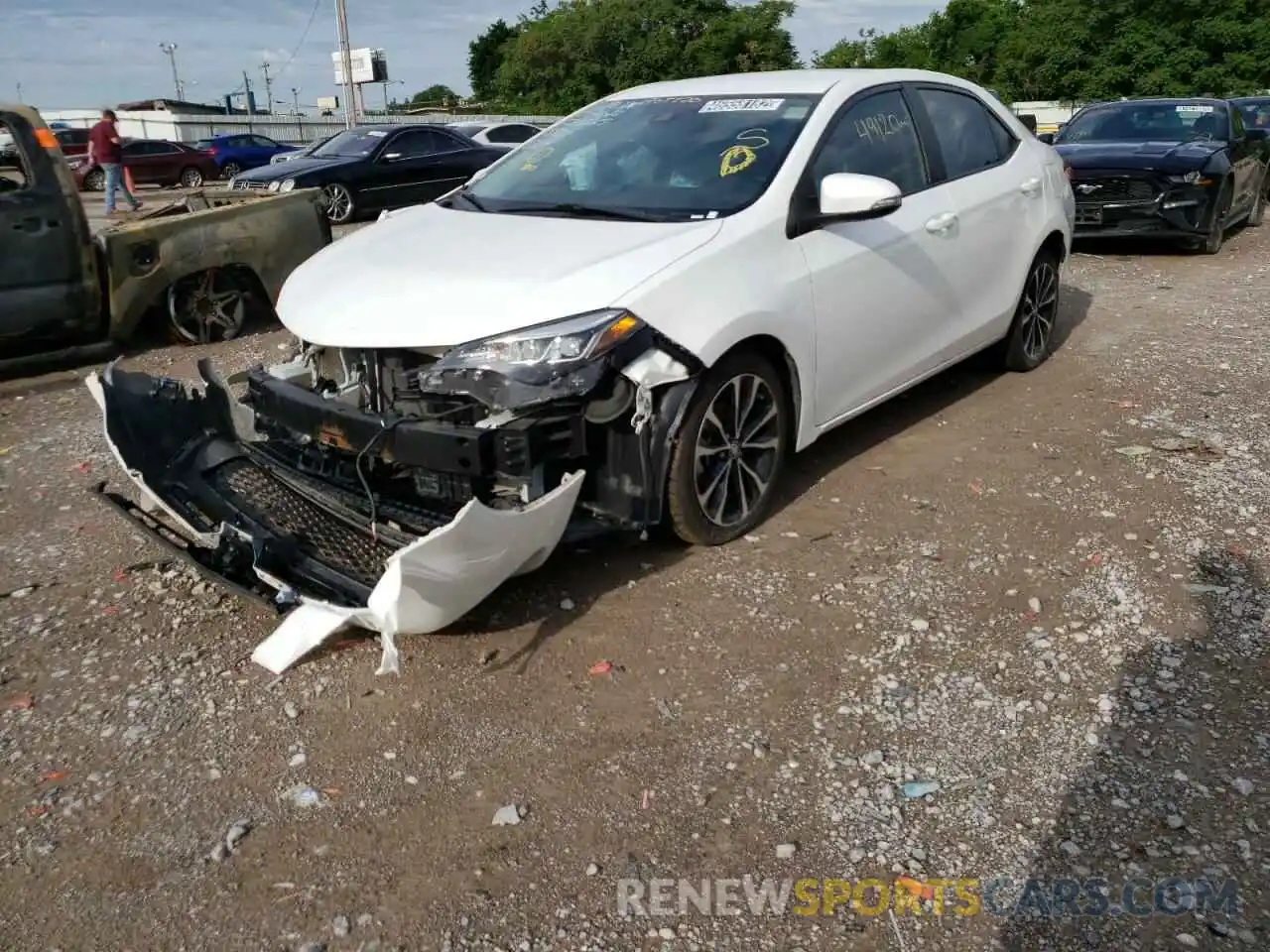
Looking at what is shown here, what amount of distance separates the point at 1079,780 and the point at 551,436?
6.10 feet

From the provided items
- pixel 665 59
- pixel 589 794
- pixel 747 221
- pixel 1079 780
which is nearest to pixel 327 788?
pixel 589 794

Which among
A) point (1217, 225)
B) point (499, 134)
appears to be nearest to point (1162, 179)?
point (1217, 225)

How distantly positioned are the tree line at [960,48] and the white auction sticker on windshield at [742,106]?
51.3 metres

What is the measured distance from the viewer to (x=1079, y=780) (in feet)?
9.59

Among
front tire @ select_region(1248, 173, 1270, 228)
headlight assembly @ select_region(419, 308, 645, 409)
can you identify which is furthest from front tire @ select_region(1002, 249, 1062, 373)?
front tire @ select_region(1248, 173, 1270, 228)

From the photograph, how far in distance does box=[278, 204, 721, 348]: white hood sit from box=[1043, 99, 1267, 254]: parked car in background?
809 cm

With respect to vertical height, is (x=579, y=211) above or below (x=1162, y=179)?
above

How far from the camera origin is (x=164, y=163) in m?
25.8

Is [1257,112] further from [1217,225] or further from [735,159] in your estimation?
[735,159]

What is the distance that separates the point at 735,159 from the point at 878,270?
2.64 ft

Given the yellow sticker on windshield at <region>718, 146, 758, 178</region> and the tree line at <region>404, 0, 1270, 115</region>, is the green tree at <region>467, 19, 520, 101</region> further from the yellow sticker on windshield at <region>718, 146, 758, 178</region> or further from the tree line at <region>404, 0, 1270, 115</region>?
the yellow sticker on windshield at <region>718, 146, 758, 178</region>

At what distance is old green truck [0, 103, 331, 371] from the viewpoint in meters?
6.96

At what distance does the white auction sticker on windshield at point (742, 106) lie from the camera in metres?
4.63

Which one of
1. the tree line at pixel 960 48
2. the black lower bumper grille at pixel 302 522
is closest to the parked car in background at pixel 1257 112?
the black lower bumper grille at pixel 302 522
